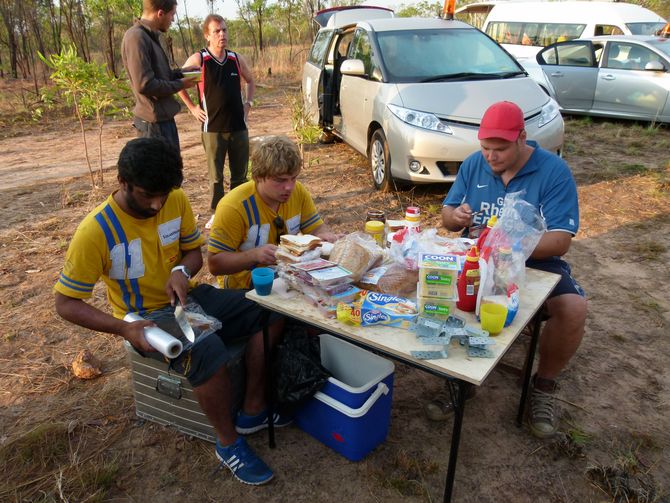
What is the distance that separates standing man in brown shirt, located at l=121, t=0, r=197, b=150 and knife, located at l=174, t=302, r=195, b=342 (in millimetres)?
1905

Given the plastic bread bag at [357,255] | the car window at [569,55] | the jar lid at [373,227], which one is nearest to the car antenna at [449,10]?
the car window at [569,55]

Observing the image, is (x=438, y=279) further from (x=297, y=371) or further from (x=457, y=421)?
(x=297, y=371)

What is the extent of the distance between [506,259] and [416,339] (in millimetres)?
516

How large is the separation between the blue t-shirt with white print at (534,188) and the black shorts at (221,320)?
1301mm

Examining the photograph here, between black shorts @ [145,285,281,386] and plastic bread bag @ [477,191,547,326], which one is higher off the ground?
plastic bread bag @ [477,191,547,326]

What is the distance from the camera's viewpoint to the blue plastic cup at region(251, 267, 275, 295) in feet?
6.40

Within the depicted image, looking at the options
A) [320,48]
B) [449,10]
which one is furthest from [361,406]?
[320,48]

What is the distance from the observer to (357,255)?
2.01 meters

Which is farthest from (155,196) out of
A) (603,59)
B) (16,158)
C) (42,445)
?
(603,59)

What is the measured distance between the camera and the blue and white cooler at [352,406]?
81.4 inches

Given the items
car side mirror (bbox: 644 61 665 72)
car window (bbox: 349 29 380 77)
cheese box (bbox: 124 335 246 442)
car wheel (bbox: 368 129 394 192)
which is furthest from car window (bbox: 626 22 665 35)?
cheese box (bbox: 124 335 246 442)

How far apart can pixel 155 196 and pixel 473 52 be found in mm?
4473

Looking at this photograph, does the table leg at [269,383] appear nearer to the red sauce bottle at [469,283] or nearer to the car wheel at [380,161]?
the red sauce bottle at [469,283]

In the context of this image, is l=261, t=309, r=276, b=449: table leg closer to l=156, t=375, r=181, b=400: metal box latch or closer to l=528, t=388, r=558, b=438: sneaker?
l=156, t=375, r=181, b=400: metal box latch
